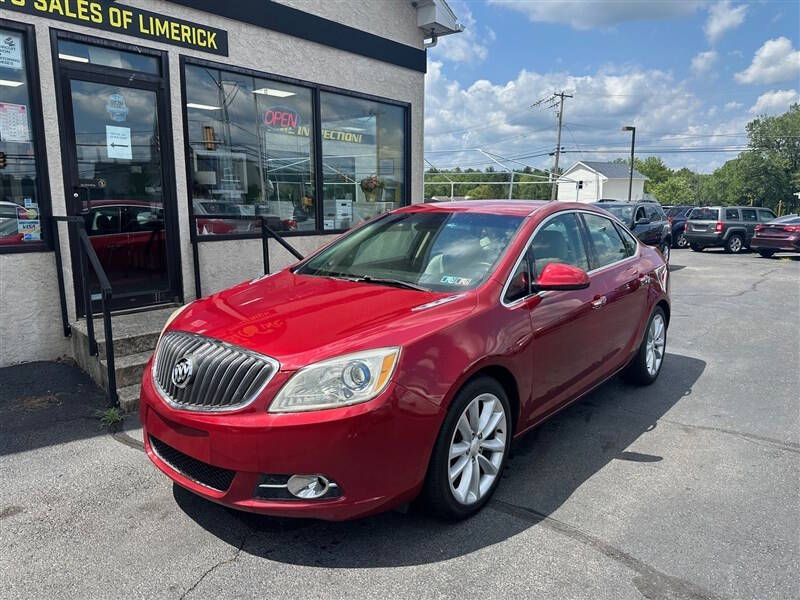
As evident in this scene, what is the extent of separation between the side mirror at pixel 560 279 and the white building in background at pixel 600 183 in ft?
258

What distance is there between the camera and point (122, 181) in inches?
230

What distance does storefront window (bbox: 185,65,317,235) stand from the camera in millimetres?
6578

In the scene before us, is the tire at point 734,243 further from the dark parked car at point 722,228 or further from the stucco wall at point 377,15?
the stucco wall at point 377,15

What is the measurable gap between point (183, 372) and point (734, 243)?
22.5 metres

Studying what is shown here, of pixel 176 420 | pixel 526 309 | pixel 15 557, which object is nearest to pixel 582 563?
pixel 526 309

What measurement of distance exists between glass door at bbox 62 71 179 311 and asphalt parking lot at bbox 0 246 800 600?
1.65 meters

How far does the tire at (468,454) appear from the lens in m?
2.84

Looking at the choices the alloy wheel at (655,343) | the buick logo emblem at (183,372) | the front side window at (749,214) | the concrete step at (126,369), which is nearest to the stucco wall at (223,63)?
the concrete step at (126,369)

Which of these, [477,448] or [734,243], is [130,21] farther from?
[734,243]

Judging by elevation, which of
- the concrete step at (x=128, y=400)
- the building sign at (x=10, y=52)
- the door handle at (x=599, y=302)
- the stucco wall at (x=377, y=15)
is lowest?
the concrete step at (x=128, y=400)

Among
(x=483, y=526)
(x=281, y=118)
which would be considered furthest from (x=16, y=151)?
(x=483, y=526)

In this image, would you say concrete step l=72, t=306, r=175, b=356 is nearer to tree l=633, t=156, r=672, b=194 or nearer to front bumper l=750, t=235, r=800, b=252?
front bumper l=750, t=235, r=800, b=252

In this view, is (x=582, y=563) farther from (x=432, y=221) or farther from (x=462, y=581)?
(x=432, y=221)

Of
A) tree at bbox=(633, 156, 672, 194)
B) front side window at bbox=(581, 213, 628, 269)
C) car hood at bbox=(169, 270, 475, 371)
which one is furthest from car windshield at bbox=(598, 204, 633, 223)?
tree at bbox=(633, 156, 672, 194)
